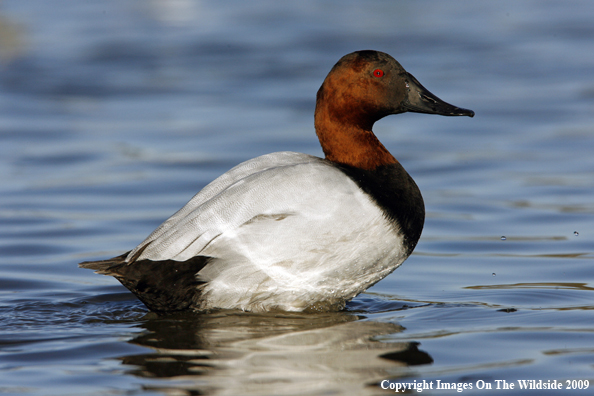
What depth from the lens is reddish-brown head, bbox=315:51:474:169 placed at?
4.38 meters

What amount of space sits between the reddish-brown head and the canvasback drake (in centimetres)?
9

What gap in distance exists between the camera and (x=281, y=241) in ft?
13.0

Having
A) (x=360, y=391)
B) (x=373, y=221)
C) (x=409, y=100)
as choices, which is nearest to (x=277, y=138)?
(x=409, y=100)

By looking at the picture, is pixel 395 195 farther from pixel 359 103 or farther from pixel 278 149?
pixel 278 149

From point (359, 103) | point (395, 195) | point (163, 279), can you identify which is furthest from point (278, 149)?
point (163, 279)

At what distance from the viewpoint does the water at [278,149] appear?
3510 millimetres

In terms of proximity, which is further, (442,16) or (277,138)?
(442,16)

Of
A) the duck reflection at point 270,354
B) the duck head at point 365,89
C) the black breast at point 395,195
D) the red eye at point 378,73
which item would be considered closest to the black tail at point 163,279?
the duck reflection at point 270,354

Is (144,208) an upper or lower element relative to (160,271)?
upper

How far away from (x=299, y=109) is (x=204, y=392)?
7043 millimetres

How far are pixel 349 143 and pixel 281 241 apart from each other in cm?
75

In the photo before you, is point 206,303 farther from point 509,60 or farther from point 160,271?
point 509,60

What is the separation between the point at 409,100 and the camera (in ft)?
14.8

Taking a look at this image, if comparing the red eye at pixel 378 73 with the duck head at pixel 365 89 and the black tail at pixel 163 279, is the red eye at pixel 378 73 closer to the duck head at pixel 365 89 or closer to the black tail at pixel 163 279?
the duck head at pixel 365 89
